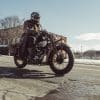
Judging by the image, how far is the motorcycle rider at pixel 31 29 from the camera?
8.30 m

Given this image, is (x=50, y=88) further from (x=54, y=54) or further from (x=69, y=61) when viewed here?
(x=54, y=54)

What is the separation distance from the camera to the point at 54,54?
26.1ft

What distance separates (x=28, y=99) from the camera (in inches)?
199

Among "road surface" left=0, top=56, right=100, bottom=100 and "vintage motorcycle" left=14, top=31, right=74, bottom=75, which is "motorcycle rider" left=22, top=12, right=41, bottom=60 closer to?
"vintage motorcycle" left=14, top=31, right=74, bottom=75

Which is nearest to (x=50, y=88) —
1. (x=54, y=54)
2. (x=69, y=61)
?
(x=69, y=61)

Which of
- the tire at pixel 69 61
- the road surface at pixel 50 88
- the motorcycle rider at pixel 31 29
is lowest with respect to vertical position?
the road surface at pixel 50 88

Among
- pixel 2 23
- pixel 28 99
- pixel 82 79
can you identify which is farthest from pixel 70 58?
pixel 2 23

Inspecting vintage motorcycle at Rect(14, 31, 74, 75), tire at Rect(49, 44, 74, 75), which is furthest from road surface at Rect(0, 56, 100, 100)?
vintage motorcycle at Rect(14, 31, 74, 75)

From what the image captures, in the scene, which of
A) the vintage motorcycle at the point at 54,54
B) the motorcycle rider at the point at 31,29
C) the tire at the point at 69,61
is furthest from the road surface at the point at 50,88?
the motorcycle rider at the point at 31,29

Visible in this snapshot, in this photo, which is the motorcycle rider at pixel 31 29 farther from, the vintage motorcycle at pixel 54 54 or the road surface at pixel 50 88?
the road surface at pixel 50 88

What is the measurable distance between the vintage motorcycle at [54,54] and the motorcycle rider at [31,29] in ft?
0.36

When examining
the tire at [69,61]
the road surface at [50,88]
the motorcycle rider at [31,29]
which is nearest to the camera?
the road surface at [50,88]

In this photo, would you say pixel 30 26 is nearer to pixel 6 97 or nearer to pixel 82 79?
pixel 82 79

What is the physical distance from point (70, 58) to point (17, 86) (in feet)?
7.37
